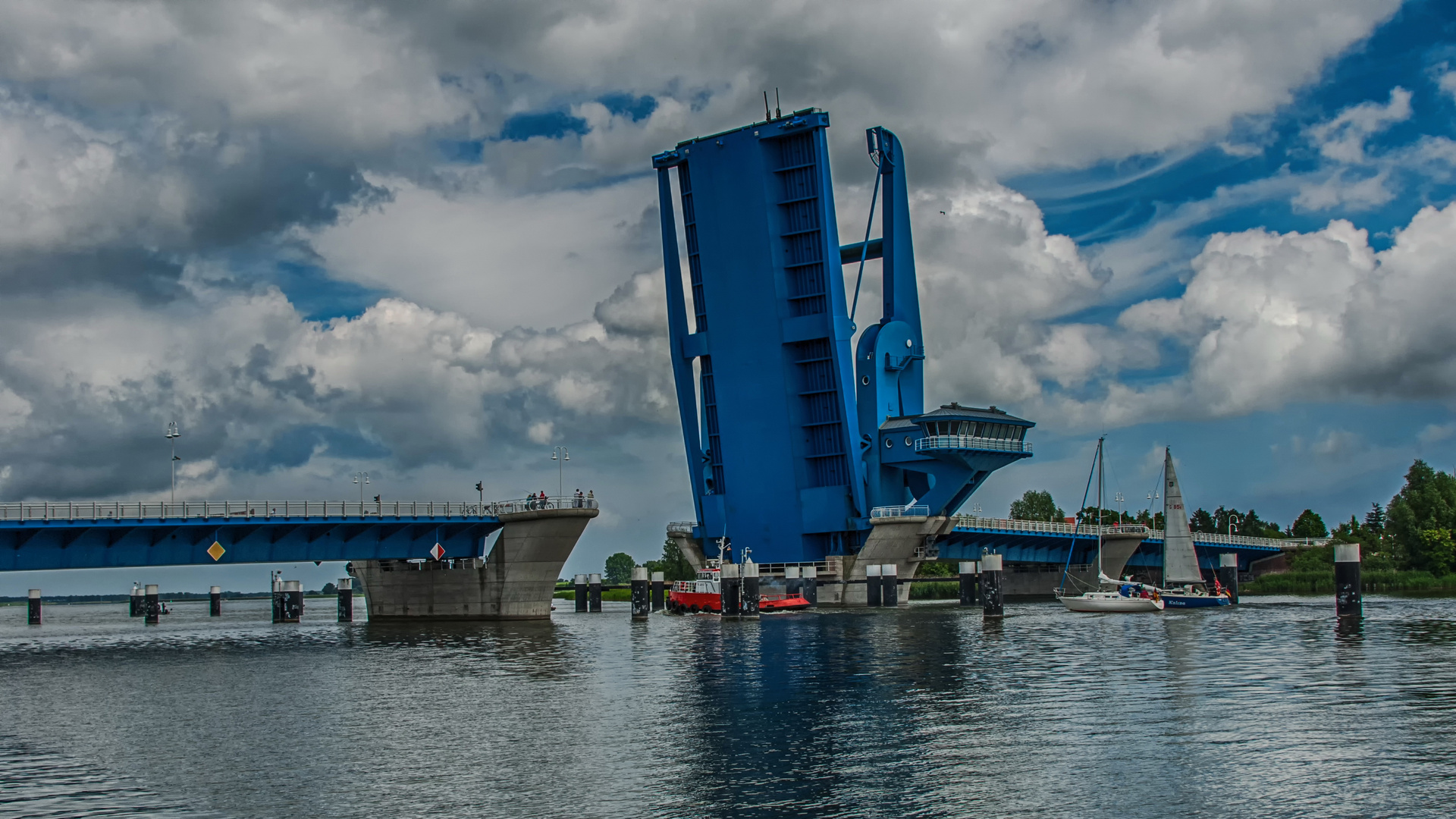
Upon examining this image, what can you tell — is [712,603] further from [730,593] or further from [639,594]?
[730,593]

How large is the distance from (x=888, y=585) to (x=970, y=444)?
38.8 ft

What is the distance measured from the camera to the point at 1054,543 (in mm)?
116250

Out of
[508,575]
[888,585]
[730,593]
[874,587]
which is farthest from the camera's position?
[888,585]

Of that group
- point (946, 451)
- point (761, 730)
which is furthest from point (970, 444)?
point (761, 730)

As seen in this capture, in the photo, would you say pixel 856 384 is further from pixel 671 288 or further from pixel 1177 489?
pixel 1177 489

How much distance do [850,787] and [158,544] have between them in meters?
54.7

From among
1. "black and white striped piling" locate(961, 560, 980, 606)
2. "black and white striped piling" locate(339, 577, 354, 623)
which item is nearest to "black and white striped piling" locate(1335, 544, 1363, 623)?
"black and white striped piling" locate(961, 560, 980, 606)

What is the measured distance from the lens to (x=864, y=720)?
29.6m

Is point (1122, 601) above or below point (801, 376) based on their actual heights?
below

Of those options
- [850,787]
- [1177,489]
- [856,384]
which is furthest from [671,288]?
[850,787]

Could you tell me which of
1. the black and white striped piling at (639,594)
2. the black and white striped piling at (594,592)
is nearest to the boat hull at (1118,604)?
the black and white striped piling at (639,594)

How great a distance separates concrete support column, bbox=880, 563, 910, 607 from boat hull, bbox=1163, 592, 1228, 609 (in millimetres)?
18220

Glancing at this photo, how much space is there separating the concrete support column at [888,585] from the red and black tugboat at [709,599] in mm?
5696

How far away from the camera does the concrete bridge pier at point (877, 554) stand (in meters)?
91.8
